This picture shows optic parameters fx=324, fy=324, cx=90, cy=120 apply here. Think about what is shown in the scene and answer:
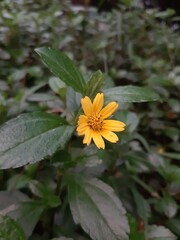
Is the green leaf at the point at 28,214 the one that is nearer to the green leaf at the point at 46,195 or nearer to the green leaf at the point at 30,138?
the green leaf at the point at 46,195

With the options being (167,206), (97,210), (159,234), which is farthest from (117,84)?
(97,210)

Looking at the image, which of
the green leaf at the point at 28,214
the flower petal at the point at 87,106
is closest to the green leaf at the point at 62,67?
the flower petal at the point at 87,106

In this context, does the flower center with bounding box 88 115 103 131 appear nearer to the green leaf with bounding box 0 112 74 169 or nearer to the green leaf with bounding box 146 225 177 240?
the green leaf with bounding box 0 112 74 169

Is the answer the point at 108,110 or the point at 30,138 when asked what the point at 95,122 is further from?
the point at 30,138

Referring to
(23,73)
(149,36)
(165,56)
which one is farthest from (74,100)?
(149,36)

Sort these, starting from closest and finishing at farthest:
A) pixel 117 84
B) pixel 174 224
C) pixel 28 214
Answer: pixel 28 214 → pixel 174 224 → pixel 117 84

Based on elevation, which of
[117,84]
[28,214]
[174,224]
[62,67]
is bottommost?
[174,224]
